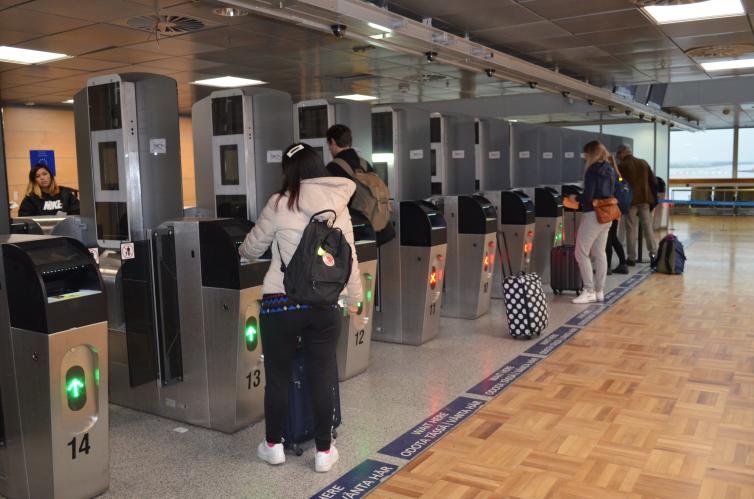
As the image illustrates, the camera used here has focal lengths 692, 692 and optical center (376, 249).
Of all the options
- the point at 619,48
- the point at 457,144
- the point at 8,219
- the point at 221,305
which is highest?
the point at 619,48

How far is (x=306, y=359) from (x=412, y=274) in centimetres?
230

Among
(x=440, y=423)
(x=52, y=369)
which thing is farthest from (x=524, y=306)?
(x=52, y=369)

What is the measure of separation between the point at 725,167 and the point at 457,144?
1715 cm

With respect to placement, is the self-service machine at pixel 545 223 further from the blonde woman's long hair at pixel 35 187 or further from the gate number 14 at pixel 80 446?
the gate number 14 at pixel 80 446

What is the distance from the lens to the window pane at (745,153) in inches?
784

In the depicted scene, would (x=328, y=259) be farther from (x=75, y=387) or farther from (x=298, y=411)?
(x=75, y=387)

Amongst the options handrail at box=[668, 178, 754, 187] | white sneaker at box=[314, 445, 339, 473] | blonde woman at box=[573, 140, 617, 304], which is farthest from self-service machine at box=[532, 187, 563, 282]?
handrail at box=[668, 178, 754, 187]

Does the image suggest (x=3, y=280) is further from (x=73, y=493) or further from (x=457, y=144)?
(x=457, y=144)

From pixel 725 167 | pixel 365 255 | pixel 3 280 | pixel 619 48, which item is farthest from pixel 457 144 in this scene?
pixel 725 167

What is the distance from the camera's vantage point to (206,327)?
3508 mm

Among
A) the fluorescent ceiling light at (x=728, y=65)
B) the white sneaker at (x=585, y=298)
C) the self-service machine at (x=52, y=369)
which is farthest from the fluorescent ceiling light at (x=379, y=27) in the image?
the fluorescent ceiling light at (x=728, y=65)

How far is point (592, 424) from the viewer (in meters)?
3.53

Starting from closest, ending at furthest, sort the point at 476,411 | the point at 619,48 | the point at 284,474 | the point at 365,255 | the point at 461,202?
the point at 284,474
the point at 476,411
the point at 365,255
the point at 461,202
the point at 619,48

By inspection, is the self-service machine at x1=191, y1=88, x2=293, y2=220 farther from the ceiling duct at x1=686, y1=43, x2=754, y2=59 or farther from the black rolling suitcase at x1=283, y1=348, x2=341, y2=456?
the ceiling duct at x1=686, y1=43, x2=754, y2=59
